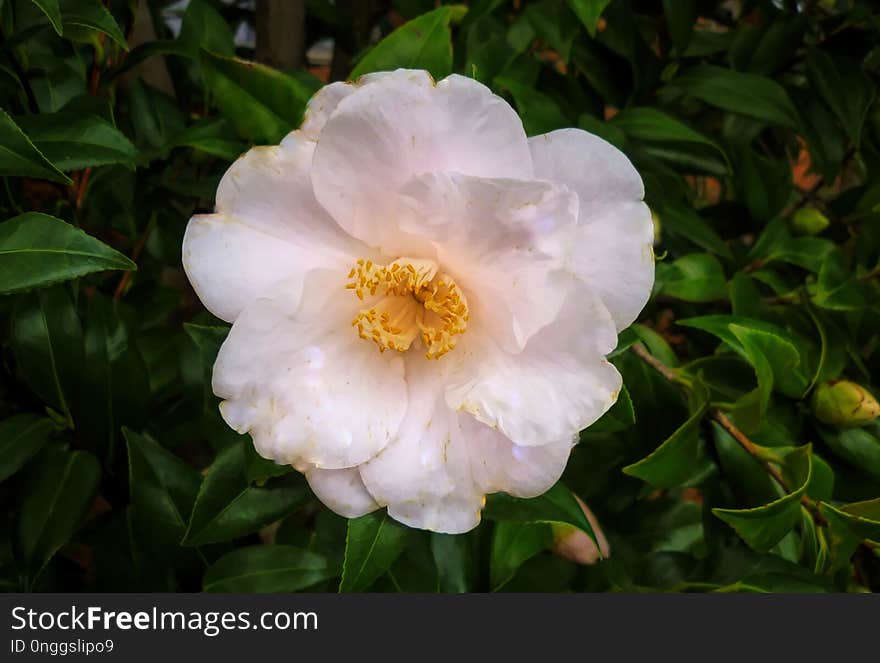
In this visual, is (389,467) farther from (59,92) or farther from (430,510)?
(59,92)

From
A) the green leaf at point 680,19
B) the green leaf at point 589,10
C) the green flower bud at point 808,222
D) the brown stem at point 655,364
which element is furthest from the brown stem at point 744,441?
the green flower bud at point 808,222

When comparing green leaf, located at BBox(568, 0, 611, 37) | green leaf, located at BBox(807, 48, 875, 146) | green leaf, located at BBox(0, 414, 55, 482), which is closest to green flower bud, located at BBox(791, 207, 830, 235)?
green leaf, located at BBox(807, 48, 875, 146)

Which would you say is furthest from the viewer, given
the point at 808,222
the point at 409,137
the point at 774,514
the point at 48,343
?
the point at 808,222

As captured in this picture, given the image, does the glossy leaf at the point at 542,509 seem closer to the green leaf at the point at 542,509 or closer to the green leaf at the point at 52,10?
the green leaf at the point at 542,509

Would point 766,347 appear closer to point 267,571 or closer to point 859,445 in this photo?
point 859,445

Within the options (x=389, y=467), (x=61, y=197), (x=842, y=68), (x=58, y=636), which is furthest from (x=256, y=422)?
(x=842, y=68)

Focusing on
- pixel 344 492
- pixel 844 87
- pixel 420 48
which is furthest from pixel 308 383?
pixel 844 87
